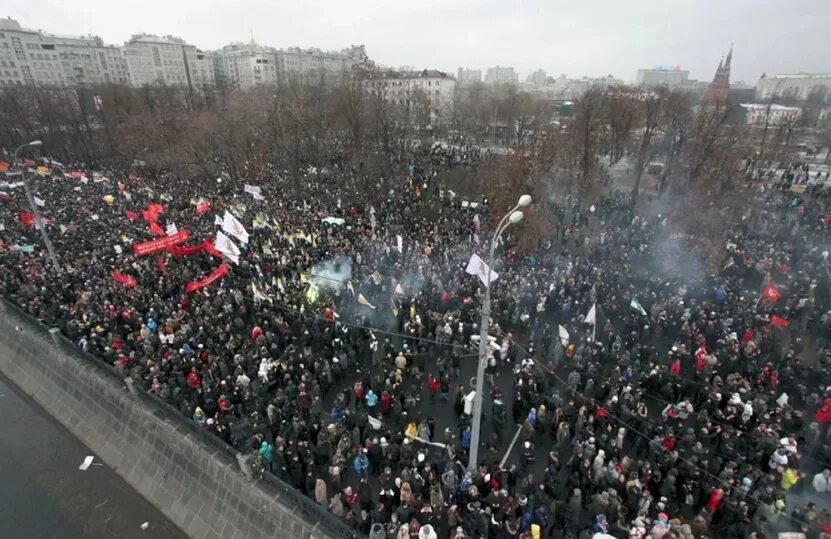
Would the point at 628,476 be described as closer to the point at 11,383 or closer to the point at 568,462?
the point at 568,462

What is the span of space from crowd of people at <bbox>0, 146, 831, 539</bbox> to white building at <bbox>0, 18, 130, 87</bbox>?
7838cm

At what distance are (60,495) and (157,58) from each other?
421 feet

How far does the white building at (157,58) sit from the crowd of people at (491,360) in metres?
107

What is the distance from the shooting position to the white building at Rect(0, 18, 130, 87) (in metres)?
85.8

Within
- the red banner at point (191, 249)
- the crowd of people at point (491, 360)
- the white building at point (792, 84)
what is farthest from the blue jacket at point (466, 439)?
the white building at point (792, 84)

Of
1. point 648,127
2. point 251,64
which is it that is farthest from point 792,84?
point 251,64

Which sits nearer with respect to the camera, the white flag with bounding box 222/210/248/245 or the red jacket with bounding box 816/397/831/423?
the red jacket with bounding box 816/397/831/423

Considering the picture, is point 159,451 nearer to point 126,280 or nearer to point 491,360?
point 126,280

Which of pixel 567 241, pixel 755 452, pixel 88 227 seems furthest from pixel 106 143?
pixel 755 452

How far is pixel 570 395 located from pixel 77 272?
20.8 meters

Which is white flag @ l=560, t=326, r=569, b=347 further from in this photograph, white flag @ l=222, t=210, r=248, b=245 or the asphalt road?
the asphalt road

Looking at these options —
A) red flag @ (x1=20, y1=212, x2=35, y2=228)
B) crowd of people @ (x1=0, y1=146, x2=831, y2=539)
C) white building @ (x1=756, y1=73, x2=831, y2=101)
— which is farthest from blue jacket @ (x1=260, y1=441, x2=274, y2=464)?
white building @ (x1=756, y1=73, x2=831, y2=101)

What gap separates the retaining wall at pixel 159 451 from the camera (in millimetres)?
10005

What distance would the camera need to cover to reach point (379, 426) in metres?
11.0
